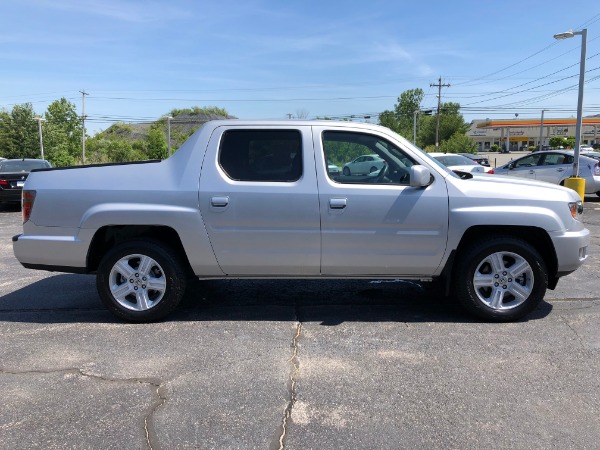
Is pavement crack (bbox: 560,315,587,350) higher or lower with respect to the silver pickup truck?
lower

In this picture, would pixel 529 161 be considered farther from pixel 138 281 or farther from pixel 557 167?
pixel 138 281

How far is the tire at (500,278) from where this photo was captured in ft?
15.0

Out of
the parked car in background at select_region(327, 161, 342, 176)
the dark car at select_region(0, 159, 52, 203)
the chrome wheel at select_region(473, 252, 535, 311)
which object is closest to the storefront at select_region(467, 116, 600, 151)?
the dark car at select_region(0, 159, 52, 203)

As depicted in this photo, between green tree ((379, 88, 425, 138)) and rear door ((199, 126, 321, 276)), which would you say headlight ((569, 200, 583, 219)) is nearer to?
rear door ((199, 126, 321, 276))

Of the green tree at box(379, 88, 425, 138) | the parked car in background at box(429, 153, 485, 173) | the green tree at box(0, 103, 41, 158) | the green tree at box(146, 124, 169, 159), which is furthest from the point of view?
the green tree at box(379, 88, 425, 138)

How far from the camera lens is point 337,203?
448 centimetres

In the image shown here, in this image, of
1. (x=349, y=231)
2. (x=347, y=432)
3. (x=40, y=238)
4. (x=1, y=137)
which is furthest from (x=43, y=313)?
(x=1, y=137)

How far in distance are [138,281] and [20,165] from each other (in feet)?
41.7

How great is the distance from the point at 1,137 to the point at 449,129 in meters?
67.8

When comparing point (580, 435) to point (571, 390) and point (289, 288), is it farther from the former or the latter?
point (289, 288)

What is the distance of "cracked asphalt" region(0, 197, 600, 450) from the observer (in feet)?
9.66

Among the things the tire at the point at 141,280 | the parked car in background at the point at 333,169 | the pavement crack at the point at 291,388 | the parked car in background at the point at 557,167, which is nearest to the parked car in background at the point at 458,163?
the parked car in background at the point at 557,167

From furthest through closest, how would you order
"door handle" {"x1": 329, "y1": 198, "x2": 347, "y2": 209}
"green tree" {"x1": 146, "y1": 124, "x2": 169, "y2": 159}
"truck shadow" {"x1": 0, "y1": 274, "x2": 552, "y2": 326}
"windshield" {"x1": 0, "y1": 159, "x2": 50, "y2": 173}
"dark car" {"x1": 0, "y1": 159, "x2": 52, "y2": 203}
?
"green tree" {"x1": 146, "y1": 124, "x2": 169, "y2": 159}
"windshield" {"x1": 0, "y1": 159, "x2": 50, "y2": 173}
"dark car" {"x1": 0, "y1": 159, "x2": 52, "y2": 203}
"truck shadow" {"x1": 0, "y1": 274, "x2": 552, "y2": 326}
"door handle" {"x1": 329, "y1": 198, "x2": 347, "y2": 209}

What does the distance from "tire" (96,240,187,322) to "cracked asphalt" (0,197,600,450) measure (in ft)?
0.60
